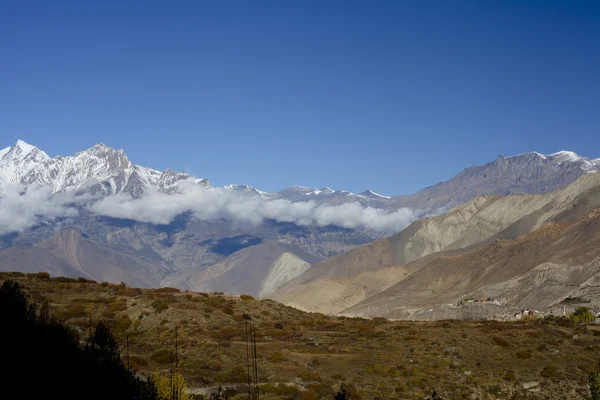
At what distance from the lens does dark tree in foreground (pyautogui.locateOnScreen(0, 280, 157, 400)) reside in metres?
31.9

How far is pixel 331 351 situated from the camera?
6184cm

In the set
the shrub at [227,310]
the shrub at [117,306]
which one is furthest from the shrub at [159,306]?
the shrub at [227,310]

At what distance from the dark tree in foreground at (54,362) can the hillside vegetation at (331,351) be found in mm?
8709

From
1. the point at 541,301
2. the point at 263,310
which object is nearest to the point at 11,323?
the point at 263,310

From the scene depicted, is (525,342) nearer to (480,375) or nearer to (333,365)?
(480,375)

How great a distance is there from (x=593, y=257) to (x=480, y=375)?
157522mm

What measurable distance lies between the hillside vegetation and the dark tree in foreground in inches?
343

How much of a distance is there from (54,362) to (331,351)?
31.4 metres

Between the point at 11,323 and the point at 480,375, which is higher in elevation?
the point at 11,323

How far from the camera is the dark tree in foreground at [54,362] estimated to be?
3191 centimetres

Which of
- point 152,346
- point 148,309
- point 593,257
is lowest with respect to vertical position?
point 152,346

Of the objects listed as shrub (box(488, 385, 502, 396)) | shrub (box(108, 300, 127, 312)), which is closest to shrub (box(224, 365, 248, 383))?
shrub (box(488, 385, 502, 396))

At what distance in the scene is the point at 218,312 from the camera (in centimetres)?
7481

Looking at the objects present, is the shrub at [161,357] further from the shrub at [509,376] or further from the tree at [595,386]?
the tree at [595,386]
